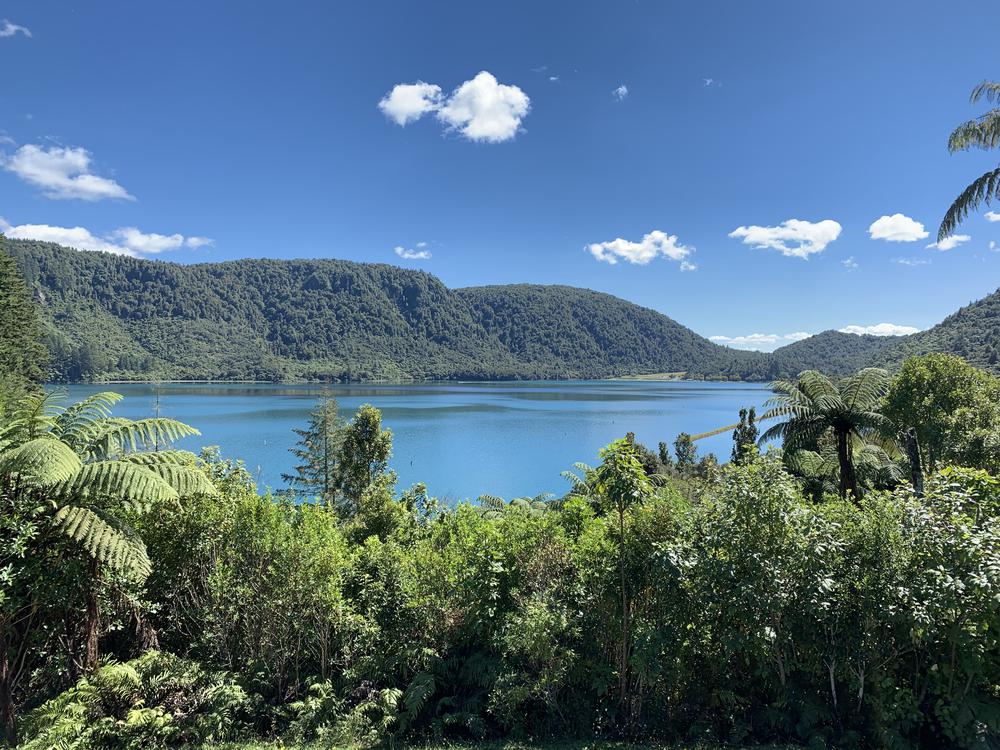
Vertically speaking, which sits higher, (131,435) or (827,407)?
(827,407)

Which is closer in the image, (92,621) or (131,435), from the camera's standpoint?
(92,621)

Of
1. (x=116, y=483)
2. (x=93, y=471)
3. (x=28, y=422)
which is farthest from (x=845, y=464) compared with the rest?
(x=28, y=422)

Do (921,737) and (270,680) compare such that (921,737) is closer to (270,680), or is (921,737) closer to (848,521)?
(848,521)

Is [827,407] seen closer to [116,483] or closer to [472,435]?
[116,483]

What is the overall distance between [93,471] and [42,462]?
1.86 ft

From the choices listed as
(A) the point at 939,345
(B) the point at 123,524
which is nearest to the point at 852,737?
(B) the point at 123,524

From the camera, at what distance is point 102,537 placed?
4.68 meters

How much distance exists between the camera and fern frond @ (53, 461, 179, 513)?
4.88 metres

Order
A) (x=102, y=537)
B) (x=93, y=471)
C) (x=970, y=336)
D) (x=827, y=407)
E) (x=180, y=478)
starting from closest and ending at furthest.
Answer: (x=102, y=537), (x=93, y=471), (x=180, y=478), (x=827, y=407), (x=970, y=336)

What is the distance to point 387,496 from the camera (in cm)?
1402

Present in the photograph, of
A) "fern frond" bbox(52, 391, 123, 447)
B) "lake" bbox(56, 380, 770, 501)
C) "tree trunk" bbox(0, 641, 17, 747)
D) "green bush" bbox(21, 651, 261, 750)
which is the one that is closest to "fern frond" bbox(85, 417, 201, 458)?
"fern frond" bbox(52, 391, 123, 447)

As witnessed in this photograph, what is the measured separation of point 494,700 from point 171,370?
21480cm

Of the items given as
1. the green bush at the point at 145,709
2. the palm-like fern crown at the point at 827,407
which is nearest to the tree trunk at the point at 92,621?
the green bush at the point at 145,709

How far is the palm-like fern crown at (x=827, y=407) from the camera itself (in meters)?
10.2
